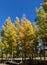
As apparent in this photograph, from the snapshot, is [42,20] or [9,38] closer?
[42,20]

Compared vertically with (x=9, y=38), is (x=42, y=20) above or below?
above

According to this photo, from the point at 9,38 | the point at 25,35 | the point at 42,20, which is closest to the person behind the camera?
the point at 42,20

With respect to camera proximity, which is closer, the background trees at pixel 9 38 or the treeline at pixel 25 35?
the treeline at pixel 25 35

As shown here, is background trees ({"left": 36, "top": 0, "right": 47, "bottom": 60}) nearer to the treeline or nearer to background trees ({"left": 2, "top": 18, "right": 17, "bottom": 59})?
the treeline

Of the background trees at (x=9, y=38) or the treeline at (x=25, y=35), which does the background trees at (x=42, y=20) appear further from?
the background trees at (x=9, y=38)

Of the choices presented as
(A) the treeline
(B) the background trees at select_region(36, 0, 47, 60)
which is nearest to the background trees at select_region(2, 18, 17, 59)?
(A) the treeline

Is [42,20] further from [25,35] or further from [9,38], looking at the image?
[9,38]

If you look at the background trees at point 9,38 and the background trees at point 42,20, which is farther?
the background trees at point 9,38

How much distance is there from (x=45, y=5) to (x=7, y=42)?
17.0 m

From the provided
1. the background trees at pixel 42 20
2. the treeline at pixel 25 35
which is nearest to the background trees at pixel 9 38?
the treeline at pixel 25 35

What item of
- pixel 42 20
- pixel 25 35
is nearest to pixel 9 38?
pixel 25 35

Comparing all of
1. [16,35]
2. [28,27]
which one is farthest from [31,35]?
[16,35]

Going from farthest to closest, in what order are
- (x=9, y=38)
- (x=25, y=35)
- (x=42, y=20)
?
(x=9, y=38)
(x=25, y=35)
(x=42, y=20)

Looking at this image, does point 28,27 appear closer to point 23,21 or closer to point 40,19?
point 23,21
